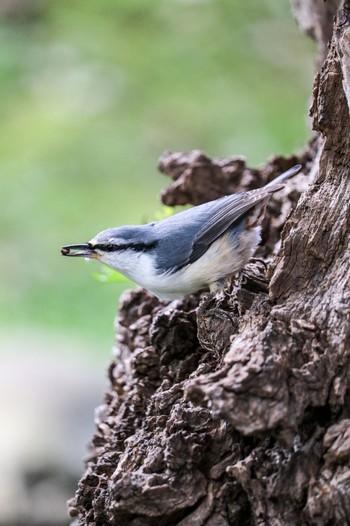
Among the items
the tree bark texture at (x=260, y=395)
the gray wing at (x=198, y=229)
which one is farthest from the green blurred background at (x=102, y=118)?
the tree bark texture at (x=260, y=395)

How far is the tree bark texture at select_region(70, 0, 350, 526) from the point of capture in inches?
65.4

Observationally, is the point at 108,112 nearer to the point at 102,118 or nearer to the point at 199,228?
the point at 102,118

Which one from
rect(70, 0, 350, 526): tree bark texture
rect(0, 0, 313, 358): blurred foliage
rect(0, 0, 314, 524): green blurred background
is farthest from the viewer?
rect(0, 0, 313, 358): blurred foliage

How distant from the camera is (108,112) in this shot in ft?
21.3

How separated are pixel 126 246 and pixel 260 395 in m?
1.10

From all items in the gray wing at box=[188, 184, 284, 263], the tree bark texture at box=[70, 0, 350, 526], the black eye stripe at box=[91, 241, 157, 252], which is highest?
the black eye stripe at box=[91, 241, 157, 252]

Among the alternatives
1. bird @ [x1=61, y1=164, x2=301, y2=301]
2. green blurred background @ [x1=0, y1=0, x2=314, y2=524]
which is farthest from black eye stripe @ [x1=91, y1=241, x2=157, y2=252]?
green blurred background @ [x1=0, y1=0, x2=314, y2=524]

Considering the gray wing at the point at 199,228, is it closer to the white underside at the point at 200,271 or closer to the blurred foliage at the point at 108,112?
the white underside at the point at 200,271

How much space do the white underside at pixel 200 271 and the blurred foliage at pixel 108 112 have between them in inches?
97.7

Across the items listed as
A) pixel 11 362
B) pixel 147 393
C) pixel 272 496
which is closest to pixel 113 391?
pixel 147 393

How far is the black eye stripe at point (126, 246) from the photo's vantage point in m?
2.62

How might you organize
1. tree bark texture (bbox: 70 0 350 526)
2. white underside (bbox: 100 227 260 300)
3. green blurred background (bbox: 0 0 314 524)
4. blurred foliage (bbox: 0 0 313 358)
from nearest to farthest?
tree bark texture (bbox: 70 0 350 526) → white underside (bbox: 100 227 260 300) → green blurred background (bbox: 0 0 314 524) → blurred foliage (bbox: 0 0 313 358)

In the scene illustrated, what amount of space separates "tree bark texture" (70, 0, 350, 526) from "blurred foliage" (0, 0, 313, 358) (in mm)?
2763

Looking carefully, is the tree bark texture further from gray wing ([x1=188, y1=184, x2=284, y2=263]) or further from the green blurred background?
the green blurred background
